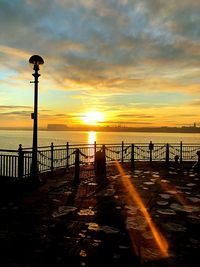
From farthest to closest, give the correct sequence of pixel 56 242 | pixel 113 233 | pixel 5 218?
pixel 5 218 < pixel 113 233 < pixel 56 242

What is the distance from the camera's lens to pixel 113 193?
10750mm

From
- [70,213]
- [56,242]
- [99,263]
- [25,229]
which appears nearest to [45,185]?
[70,213]

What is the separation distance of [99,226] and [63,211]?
1.61 m

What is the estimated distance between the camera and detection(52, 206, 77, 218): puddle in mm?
7836

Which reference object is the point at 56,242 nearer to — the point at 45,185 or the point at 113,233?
the point at 113,233

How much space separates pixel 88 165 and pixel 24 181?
736cm

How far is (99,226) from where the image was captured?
6895 mm

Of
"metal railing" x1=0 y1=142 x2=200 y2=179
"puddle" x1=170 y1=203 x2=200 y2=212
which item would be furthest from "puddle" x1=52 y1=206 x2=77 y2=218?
"metal railing" x1=0 y1=142 x2=200 y2=179


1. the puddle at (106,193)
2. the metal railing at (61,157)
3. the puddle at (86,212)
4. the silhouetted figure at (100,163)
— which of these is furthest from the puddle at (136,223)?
the silhouetted figure at (100,163)

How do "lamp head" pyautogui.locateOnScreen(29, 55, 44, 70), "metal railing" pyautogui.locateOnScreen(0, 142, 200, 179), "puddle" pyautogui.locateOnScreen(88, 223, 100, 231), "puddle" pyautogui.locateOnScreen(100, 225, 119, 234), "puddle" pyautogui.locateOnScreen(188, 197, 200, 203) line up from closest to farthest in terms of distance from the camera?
"puddle" pyautogui.locateOnScreen(100, 225, 119, 234)
"puddle" pyautogui.locateOnScreen(88, 223, 100, 231)
"puddle" pyautogui.locateOnScreen(188, 197, 200, 203)
"lamp head" pyautogui.locateOnScreen(29, 55, 44, 70)
"metal railing" pyautogui.locateOnScreen(0, 142, 200, 179)

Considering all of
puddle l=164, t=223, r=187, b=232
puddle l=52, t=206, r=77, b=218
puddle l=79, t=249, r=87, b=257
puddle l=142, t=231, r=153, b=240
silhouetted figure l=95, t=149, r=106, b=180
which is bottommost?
puddle l=142, t=231, r=153, b=240

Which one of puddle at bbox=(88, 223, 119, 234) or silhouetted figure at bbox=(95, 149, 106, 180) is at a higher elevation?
silhouetted figure at bbox=(95, 149, 106, 180)

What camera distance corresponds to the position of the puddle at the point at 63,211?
7836mm

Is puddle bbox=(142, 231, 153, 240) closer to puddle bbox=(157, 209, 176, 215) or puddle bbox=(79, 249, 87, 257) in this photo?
puddle bbox=(79, 249, 87, 257)
